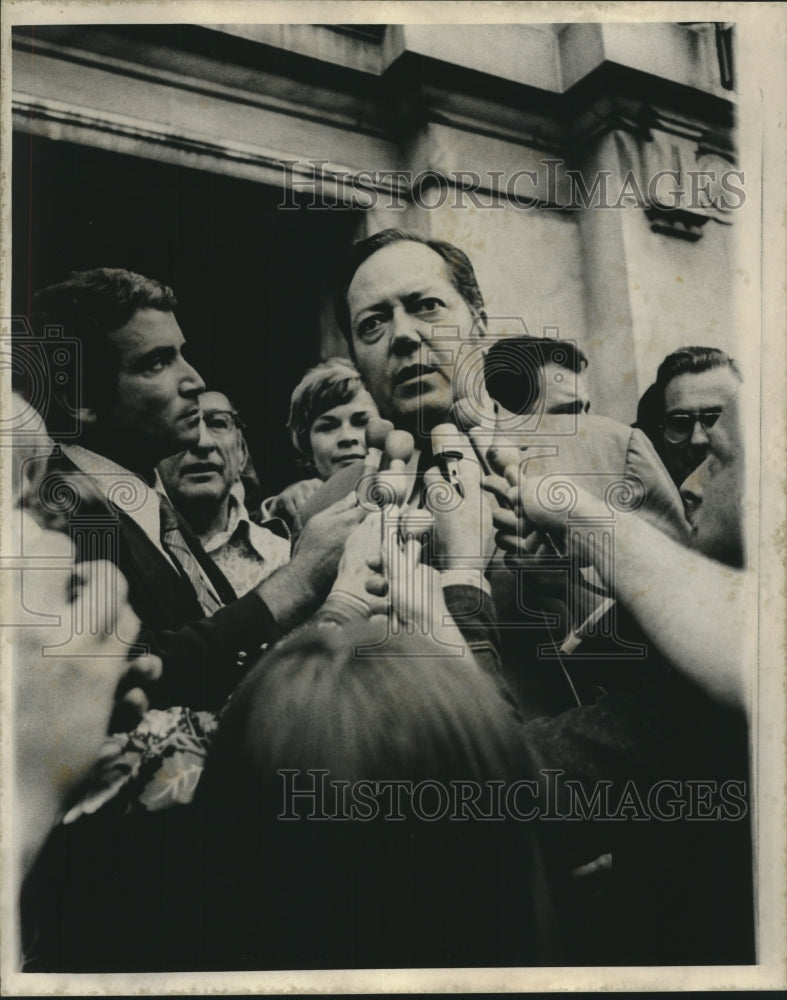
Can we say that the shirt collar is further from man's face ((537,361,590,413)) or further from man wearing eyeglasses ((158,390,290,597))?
man's face ((537,361,590,413))

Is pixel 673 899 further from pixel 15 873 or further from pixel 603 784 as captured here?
pixel 15 873

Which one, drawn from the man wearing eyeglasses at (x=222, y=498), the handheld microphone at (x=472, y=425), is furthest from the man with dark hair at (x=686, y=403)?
the man wearing eyeglasses at (x=222, y=498)

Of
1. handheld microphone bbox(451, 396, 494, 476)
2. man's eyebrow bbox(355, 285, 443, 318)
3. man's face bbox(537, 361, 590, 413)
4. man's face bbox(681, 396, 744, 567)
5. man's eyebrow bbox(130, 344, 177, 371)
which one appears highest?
man's eyebrow bbox(355, 285, 443, 318)

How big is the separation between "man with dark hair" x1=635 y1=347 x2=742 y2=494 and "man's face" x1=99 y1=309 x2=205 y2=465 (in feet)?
6.65

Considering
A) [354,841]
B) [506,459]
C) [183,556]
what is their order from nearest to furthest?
[354,841]
[183,556]
[506,459]

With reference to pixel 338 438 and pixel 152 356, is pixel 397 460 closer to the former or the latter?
pixel 338 438

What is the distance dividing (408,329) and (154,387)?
116 centimetres

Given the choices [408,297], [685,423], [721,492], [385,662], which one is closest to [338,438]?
[408,297]

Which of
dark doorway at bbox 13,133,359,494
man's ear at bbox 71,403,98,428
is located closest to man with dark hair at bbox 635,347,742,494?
dark doorway at bbox 13,133,359,494

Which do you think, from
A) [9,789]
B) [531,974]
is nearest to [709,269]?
[531,974]

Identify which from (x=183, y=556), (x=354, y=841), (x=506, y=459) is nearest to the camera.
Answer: (x=354, y=841)

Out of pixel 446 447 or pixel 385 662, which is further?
pixel 446 447

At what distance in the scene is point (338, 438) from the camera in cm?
524

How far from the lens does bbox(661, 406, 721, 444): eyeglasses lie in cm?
530
